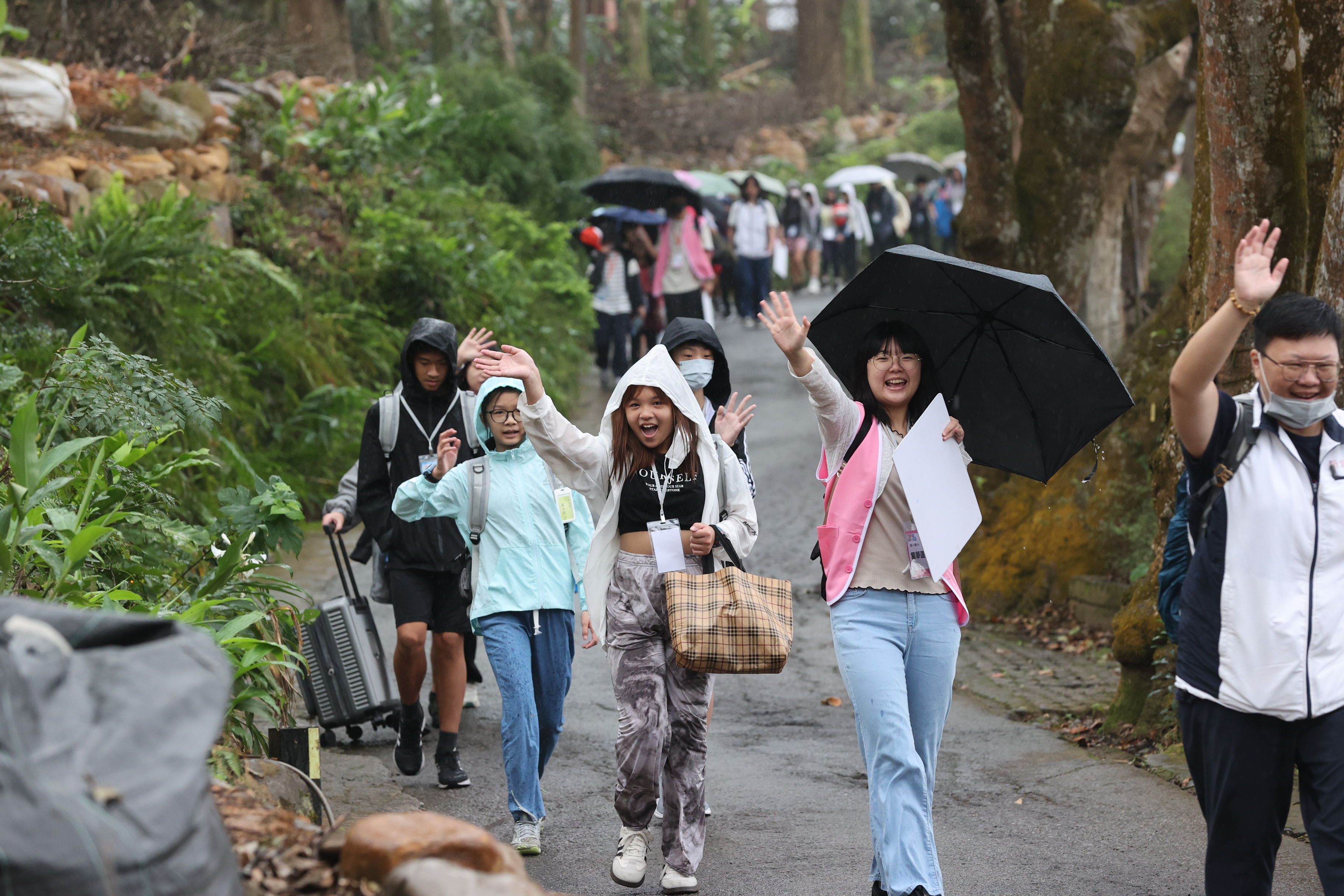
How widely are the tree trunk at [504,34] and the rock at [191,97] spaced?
1415cm

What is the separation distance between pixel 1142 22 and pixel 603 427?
9098mm

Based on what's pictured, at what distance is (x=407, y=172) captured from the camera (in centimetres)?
1831

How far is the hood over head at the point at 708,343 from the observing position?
643 centimetres

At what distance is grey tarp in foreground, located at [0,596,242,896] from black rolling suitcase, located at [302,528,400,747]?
3930 millimetres

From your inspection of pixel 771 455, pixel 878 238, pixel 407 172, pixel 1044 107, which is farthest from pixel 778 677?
pixel 878 238

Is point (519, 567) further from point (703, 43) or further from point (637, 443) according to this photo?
point (703, 43)

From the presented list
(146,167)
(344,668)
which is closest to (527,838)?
(344,668)

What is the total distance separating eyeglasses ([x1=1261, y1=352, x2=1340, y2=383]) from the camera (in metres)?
3.90

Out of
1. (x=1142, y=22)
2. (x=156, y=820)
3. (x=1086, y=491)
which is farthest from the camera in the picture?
(x=1142, y=22)

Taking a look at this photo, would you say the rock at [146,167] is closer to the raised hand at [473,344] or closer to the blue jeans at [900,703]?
the raised hand at [473,344]

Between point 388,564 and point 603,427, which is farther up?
point 603,427

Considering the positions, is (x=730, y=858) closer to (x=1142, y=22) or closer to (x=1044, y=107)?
(x=1044, y=107)

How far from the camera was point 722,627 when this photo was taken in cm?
510

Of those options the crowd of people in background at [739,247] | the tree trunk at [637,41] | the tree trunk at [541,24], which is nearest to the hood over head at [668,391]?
the crowd of people in background at [739,247]
